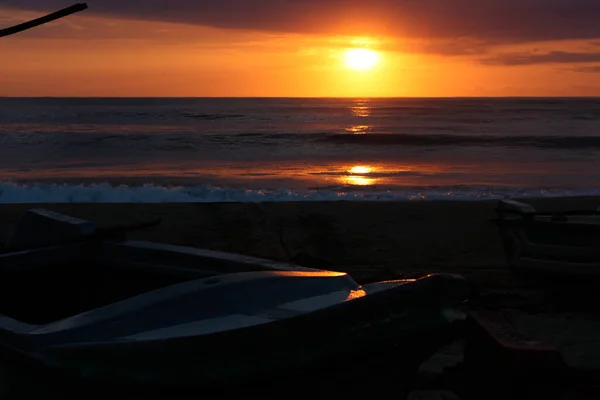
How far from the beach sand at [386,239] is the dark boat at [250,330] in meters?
2.53

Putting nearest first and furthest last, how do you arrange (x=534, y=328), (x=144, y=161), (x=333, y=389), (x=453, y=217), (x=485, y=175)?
(x=333, y=389)
(x=534, y=328)
(x=453, y=217)
(x=485, y=175)
(x=144, y=161)

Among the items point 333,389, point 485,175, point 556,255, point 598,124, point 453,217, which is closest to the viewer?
point 333,389

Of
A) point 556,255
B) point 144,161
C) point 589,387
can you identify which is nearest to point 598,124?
point 144,161

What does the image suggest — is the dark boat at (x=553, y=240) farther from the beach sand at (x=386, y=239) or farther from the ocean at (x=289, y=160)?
the ocean at (x=289, y=160)

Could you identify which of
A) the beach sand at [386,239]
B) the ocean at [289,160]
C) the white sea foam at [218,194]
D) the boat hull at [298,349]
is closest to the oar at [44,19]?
the boat hull at [298,349]

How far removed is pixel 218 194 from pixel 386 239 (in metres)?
6.86

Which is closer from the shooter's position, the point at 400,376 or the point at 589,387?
the point at 400,376

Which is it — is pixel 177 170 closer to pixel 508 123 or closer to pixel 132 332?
pixel 132 332

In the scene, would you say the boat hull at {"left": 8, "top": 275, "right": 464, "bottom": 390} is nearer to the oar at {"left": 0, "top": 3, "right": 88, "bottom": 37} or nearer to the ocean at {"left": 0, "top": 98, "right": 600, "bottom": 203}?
the oar at {"left": 0, "top": 3, "right": 88, "bottom": 37}

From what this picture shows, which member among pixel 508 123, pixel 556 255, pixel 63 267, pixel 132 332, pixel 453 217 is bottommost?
pixel 508 123

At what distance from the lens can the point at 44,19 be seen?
2.71 m

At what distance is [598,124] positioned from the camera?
48.1 metres

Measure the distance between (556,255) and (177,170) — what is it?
739 inches

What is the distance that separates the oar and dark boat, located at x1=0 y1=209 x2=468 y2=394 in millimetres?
1192
